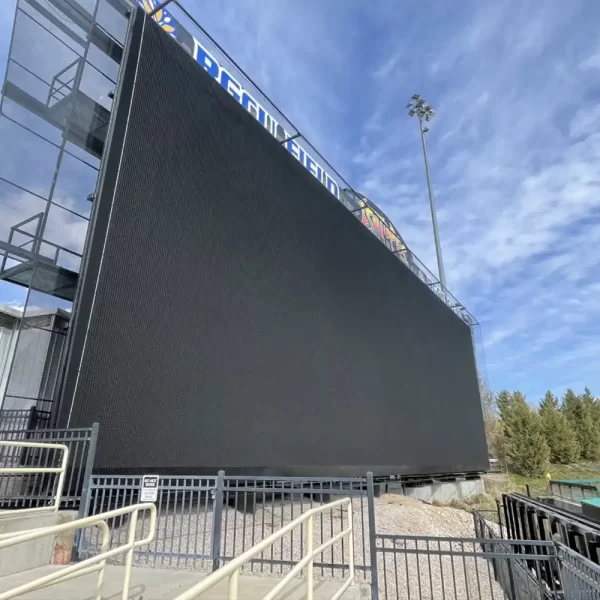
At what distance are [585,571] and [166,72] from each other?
9.71 m

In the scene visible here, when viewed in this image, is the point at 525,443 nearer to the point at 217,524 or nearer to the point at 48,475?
the point at 217,524

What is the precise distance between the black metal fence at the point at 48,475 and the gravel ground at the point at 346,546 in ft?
2.52

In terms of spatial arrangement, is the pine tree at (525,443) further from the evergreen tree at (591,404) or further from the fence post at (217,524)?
the fence post at (217,524)

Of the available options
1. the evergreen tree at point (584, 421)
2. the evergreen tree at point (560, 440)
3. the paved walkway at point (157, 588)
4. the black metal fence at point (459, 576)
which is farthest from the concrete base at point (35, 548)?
the evergreen tree at point (584, 421)

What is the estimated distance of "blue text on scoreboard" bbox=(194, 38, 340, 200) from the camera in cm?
1036

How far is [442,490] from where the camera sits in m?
18.9

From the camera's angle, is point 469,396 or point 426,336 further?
point 469,396

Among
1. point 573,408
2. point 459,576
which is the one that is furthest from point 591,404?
point 459,576

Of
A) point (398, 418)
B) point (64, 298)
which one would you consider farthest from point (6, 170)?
point (398, 418)

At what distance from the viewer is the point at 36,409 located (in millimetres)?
6559

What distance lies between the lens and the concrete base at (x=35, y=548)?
4117 millimetres

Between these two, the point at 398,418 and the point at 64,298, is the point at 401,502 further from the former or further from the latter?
the point at 64,298

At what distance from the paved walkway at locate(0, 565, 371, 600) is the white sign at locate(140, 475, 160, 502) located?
2.50 feet

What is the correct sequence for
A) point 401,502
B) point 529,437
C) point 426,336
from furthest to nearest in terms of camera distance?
point 529,437 → point 426,336 → point 401,502
